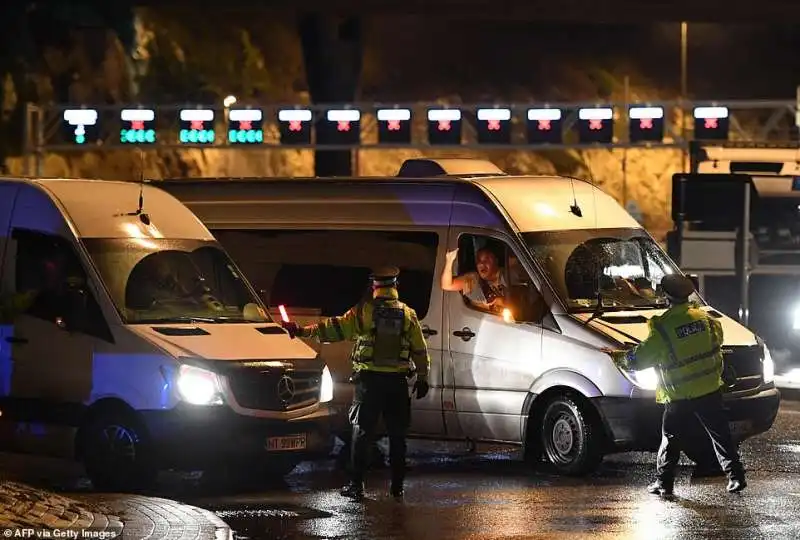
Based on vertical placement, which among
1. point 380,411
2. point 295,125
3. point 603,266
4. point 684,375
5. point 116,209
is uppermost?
point 295,125

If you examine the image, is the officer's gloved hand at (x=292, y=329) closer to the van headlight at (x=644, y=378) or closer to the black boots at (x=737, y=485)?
the van headlight at (x=644, y=378)

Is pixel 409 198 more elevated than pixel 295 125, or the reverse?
pixel 295 125

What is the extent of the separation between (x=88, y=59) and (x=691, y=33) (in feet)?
186

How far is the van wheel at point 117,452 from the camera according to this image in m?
13.3

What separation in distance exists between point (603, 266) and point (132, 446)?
13.9ft

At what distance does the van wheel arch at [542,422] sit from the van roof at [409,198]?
137cm

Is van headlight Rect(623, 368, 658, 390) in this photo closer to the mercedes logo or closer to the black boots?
the black boots

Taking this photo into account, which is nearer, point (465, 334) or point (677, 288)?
point (677, 288)

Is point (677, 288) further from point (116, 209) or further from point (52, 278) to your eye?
point (52, 278)

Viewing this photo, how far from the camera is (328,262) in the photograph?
16.3 metres

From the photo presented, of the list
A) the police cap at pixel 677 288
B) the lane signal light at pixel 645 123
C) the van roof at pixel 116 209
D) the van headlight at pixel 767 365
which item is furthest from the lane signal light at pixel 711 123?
the police cap at pixel 677 288

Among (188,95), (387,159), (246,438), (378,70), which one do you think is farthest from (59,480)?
(378,70)

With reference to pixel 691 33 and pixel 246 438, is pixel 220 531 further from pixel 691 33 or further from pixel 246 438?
pixel 691 33

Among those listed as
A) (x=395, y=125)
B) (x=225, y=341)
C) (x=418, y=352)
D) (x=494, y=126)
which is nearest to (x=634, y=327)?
(x=418, y=352)
